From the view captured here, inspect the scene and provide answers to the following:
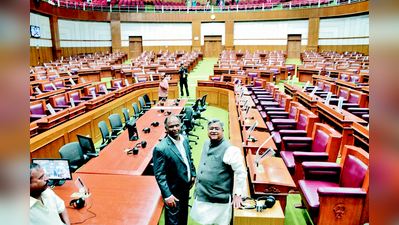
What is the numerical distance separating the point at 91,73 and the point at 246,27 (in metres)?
12.2

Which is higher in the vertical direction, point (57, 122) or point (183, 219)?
point (57, 122)

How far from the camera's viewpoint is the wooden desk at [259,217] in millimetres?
2068

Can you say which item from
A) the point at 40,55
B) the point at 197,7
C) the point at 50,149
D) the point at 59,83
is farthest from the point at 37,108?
the point at 197,7

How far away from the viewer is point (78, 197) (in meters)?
2.48

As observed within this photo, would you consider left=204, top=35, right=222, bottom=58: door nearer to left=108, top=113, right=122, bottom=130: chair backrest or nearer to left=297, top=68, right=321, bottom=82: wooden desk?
left=297, top=68, right=321, bottom=82: wooden desk

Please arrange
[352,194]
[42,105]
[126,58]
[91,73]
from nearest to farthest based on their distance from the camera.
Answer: [352,194], [42,105], [91,73], [126,58]

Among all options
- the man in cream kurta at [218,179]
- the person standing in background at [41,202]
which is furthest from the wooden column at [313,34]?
the person standing in background at [41,202]

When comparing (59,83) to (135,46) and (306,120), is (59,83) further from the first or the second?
(135,46)

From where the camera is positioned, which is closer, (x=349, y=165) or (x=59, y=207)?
(x=59, y=207)

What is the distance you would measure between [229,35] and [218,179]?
60.8 ft

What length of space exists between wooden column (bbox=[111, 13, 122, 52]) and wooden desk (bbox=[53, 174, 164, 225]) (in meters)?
18.5

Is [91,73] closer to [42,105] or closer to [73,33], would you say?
[42,105]

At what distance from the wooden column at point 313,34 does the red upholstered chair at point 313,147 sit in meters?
16.5
